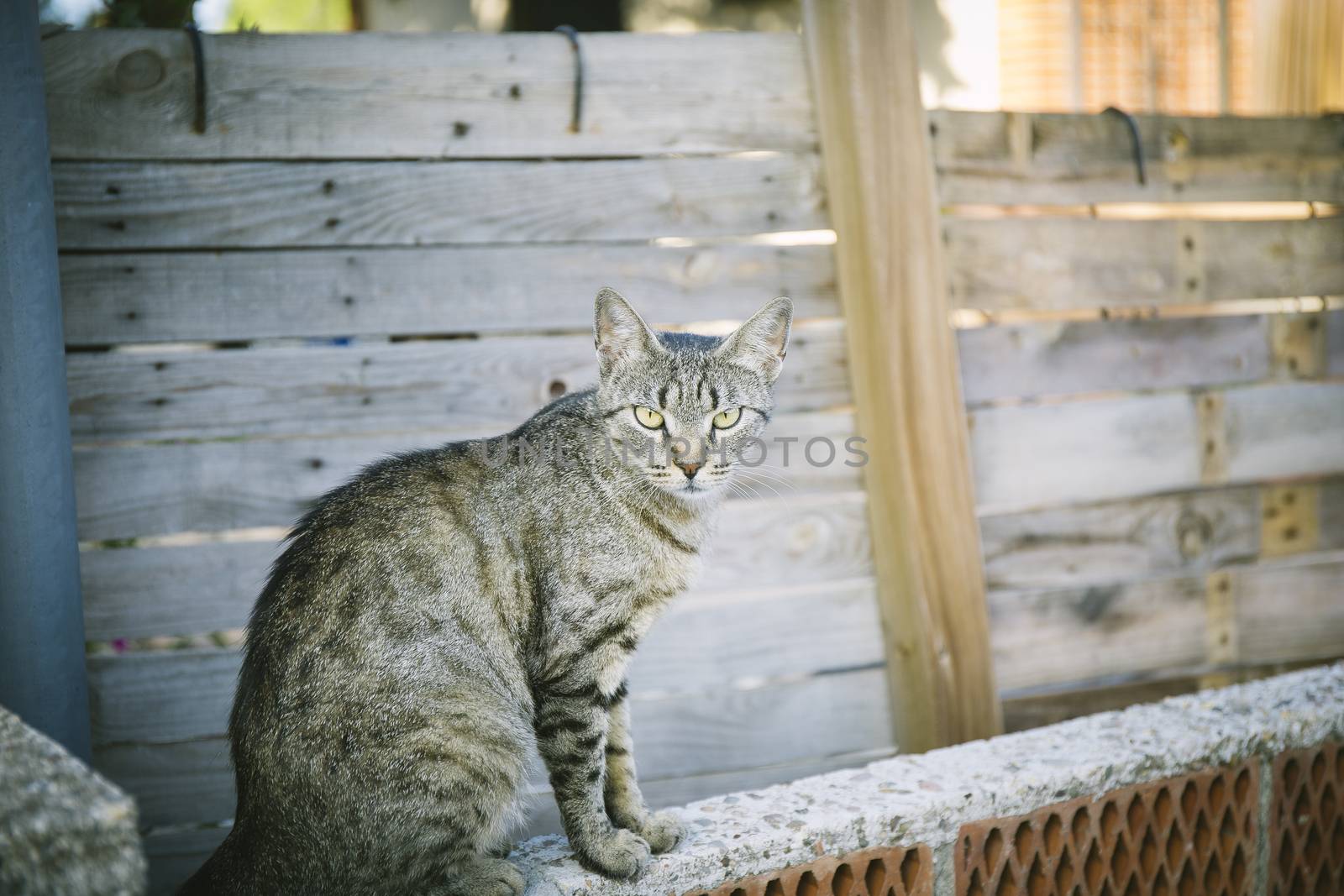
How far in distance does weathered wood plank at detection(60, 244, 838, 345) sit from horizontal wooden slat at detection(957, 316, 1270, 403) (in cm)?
58

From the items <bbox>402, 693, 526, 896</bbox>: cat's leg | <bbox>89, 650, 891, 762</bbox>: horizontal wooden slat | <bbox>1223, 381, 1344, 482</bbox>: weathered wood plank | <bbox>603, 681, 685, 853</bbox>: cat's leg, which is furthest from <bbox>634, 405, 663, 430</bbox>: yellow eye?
<bbox>1223, 381, 1344, 482</bbox>: weathered wood plank

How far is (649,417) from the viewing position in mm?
2127

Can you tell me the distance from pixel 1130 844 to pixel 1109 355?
1.66m

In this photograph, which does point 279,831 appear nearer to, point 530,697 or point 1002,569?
point 530,697

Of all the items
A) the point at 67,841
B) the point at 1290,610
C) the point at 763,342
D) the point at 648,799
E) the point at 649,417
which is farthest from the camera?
the point at 1290,610

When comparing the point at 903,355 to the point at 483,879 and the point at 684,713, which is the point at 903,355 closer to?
the point at 684,713

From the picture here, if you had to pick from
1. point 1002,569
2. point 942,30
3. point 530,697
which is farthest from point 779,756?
point 942,30

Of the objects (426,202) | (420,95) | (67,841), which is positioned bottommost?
(67,841)

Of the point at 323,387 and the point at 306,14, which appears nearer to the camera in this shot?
the point at 323,387

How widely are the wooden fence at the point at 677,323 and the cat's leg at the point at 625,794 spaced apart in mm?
685

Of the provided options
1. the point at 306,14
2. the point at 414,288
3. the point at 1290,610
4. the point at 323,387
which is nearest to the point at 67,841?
the point at 323,387

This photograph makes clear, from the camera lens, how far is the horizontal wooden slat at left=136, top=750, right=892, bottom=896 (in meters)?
2.42

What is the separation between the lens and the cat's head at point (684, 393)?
2072mm

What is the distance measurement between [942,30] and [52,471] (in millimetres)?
4697
